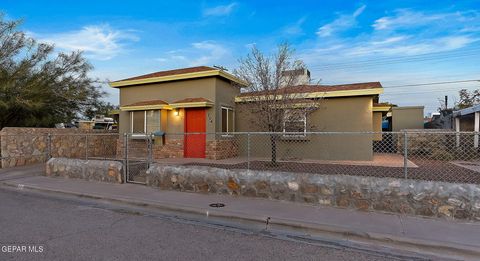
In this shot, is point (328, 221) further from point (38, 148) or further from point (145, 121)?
point (38, 148)

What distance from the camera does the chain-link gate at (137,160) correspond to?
9.56m

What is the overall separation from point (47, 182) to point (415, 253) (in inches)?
396

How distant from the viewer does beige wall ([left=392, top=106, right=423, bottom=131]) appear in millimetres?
21531

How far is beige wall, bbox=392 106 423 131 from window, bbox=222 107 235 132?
12529mm

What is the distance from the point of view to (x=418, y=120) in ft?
70.9

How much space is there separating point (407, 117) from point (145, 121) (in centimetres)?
1711

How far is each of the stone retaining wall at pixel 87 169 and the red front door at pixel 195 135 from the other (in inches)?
202

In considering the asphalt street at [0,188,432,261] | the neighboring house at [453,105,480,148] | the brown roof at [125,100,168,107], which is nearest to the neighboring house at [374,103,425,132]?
the neighboring house at [453,105,480,148]

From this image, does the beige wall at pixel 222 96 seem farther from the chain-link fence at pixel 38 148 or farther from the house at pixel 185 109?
the chain-link fence at pixel 38 148

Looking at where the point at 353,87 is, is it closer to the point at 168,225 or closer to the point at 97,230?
the point at 168,225

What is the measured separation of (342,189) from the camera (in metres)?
6.54

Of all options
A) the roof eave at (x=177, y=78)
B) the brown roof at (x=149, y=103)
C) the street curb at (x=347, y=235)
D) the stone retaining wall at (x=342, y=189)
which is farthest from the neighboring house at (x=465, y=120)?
the brown roof at (x=149, y=103)

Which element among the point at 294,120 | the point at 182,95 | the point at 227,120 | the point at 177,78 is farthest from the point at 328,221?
the point at 177,78

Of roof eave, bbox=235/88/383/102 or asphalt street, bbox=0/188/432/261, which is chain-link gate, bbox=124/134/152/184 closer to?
asphalt street, bbox=0/188/432/261
